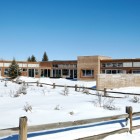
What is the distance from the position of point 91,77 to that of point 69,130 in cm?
5567

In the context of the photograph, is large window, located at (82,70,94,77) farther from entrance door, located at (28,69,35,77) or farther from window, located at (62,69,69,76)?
entrance door, located at (28,69,35,77)

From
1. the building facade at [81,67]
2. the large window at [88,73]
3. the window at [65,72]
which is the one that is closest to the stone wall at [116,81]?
the building facade at [81,67]

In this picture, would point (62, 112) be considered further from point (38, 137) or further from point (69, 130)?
point (38, 137)

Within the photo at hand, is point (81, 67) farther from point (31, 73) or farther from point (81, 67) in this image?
point (31, 73)

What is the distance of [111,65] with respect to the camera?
64.9 metres

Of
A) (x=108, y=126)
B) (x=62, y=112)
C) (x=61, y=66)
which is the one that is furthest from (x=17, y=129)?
(x=61, y=66)

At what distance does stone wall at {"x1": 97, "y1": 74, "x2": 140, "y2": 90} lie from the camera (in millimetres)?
35394

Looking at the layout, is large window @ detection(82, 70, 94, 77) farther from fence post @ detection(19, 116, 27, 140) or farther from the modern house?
fence post @ detection(19, 116, 27, 140)

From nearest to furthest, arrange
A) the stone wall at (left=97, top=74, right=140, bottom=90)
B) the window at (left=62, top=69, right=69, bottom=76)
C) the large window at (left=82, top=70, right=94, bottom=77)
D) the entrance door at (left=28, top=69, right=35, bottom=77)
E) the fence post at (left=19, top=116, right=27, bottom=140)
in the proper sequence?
1. the fence post at (left=19, top=116, right=27, bottom=140)
2. the stone wall at (left=97, top=74, right=140, bottom=90)
3. the large window at (left=82, top=70, right=94, bottom=77)
4. the entrance door at (left=28, top=69, right=35, bottom=77)
5. the window at (left=62, top=69, right=69, bottom=76)

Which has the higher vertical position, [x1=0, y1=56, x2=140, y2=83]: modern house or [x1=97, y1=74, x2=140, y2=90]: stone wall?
[x1=0, y1=56, x2=140, y2=83]: modern house

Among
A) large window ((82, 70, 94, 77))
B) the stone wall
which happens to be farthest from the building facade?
the stone wall

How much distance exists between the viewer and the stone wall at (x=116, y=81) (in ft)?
116

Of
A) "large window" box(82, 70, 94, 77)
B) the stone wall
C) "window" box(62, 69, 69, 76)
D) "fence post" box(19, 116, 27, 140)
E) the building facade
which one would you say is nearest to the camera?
"fence post" box(19, 116, 27, 140)

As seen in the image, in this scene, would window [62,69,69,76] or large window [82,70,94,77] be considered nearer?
large window [82,70,94,77]
